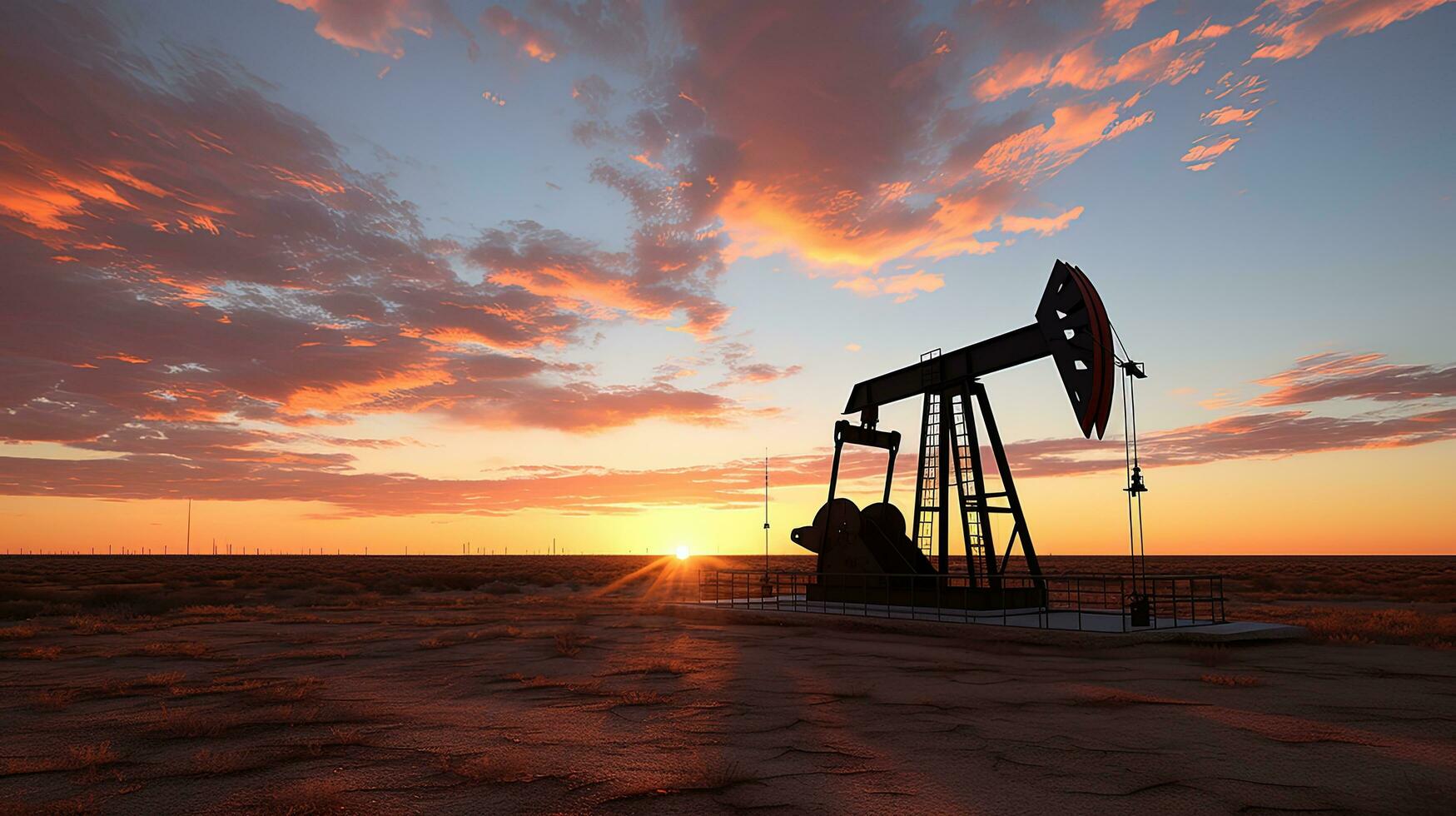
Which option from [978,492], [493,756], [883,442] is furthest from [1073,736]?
[883,442]

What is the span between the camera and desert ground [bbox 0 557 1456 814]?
6.69m

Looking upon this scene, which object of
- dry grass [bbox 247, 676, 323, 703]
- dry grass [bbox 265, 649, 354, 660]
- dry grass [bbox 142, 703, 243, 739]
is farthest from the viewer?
dry grass [bbox 265, 649, 354, 660]

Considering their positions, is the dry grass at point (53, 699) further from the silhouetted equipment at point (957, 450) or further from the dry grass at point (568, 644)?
the silhouetted equipment at point (957, 450)

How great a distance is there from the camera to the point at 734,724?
9438 mm

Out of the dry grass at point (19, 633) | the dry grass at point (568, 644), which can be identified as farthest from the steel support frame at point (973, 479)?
the dry grass at point (19, 633)

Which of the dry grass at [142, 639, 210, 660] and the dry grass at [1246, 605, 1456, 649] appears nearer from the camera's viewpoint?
the dry grass at [142, 639, 210, 660]

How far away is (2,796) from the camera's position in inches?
266

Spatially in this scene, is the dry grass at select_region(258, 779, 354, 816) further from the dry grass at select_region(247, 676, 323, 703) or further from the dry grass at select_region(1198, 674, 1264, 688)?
the dry grass at select_region(1198, 674, 1264, 688)

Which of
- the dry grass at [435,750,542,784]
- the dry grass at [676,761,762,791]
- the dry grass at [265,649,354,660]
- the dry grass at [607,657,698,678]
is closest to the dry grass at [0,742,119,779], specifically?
the dry grass at [435,750,542,784]

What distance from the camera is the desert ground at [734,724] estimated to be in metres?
6.69

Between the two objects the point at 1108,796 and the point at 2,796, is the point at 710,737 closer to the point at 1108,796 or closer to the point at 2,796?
the point at 1108,796

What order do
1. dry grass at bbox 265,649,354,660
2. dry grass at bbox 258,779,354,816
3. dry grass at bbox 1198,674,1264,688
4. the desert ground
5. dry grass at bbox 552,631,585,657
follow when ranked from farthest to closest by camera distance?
1. dry grass at bbox 552,631,585,657
2. dry grass at bbox 265,649,354,660
3. dry grass at bbox 1198,674,1264,688
4. the desert ground
5. dry grass at bbox 258,779,354,816

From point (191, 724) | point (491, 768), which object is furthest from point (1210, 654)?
point (191, 724)

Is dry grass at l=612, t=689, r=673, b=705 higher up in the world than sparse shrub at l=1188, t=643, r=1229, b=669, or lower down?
lower down
